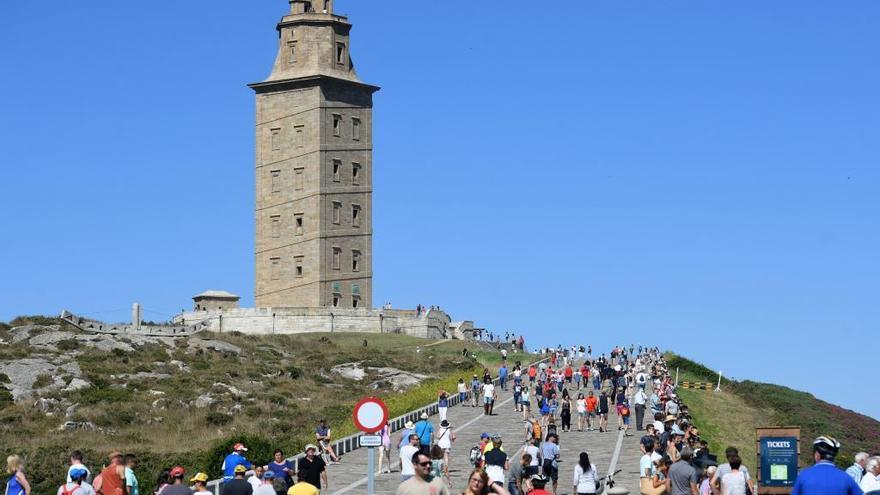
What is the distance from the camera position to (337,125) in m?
81.9

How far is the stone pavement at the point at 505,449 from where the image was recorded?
28203 mm

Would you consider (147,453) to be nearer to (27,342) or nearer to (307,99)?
(27,342)

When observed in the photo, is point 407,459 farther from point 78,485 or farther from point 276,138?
point 276,138

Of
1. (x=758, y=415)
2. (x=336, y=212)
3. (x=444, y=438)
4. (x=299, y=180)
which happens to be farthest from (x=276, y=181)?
(x=444, y=438)

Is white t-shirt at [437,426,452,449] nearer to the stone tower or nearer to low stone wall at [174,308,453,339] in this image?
low stone wall at [174,308,453,339]

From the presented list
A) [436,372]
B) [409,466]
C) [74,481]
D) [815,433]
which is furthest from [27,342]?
[74,481]

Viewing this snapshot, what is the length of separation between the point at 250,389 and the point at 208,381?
2017mm

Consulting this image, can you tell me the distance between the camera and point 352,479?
29.3 m

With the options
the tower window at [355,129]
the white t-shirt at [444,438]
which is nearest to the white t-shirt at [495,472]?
the white t-shirt at [444,438]

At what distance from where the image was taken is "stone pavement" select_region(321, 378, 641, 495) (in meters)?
28.2

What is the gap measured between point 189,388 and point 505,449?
93.2 ft

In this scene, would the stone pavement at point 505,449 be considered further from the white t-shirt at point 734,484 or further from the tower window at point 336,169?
the tower window at point 336,169

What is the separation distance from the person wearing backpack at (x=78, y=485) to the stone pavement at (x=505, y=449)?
22.9ft

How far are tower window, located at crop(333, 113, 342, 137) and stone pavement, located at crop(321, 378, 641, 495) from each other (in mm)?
37946
